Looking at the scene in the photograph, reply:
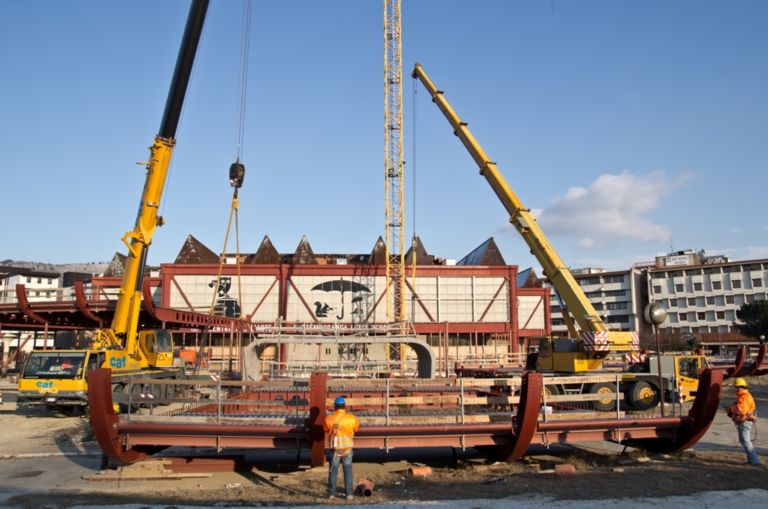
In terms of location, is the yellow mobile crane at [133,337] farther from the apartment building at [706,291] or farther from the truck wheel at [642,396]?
the apartment building at [706,291]

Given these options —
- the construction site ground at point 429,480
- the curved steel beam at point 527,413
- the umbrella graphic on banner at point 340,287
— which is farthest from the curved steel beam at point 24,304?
the curved steel beam at point 527,413

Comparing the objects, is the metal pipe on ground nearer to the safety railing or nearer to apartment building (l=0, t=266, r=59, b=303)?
the safety railing

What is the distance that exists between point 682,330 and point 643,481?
93704mm

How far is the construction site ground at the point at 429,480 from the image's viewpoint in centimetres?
955

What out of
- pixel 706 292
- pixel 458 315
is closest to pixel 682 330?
pixel 706 292

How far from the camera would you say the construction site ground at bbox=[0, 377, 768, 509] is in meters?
9.55

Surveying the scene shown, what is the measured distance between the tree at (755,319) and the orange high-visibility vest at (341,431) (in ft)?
257

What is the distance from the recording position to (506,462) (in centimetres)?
1224

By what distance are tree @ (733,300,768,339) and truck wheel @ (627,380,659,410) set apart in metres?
63.3

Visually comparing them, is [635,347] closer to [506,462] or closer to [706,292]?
[506,462]

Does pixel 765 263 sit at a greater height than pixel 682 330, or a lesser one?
greater

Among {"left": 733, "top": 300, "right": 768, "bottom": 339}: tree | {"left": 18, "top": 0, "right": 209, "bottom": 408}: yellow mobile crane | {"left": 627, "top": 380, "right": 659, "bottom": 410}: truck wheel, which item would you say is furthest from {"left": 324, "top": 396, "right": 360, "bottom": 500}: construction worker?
{"left": 733, "top": 300, "right": 768, "bottom": 339}: tree

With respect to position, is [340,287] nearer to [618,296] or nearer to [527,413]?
[527,413]

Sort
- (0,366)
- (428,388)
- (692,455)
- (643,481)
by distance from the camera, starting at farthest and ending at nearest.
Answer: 1. (0,366)
2. (428,388)
3. (692,455)
4. (643,481)
